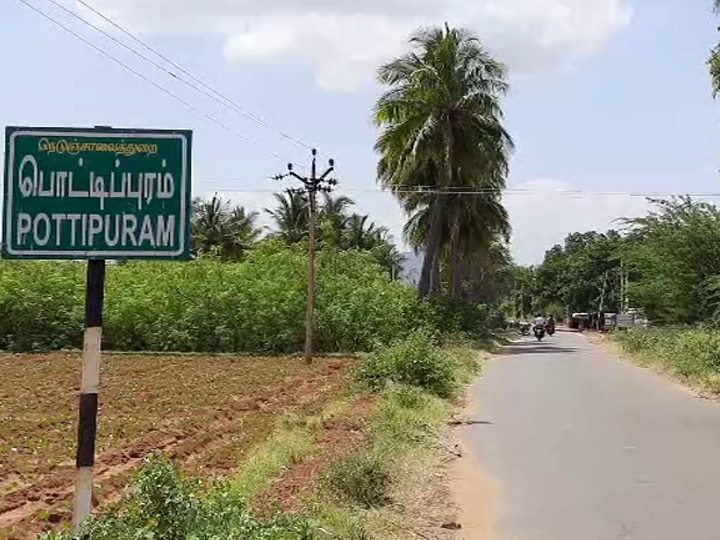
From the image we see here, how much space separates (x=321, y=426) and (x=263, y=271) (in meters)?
25.1

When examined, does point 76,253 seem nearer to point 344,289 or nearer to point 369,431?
point 369,431

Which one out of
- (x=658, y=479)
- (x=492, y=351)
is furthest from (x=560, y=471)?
(x=492, y=351)

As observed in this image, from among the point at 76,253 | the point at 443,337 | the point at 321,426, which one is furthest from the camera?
the point at 443,337

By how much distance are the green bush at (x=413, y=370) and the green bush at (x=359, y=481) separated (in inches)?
392

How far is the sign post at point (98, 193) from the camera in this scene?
5203 millimetres

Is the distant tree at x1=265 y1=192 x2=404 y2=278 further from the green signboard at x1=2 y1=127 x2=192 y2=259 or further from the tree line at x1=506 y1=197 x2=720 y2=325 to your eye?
the green signboard at x1=2 y1=127 x2=192 y2=259

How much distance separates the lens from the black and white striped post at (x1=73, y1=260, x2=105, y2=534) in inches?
210

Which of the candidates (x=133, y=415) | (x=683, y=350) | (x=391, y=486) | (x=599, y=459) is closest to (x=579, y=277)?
(x=683, y=350)

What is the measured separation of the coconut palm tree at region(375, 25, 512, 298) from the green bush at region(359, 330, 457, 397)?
18509mm

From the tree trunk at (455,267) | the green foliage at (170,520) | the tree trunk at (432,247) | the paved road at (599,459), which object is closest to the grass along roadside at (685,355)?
the paved road at (599,459)

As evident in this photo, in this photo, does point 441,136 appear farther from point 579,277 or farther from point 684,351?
point 579,277

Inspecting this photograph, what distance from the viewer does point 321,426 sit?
573 inches

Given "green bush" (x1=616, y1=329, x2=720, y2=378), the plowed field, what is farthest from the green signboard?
"green bush" (x1=616, y1=329, x2=720, y2=378)

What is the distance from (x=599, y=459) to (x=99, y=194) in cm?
878
